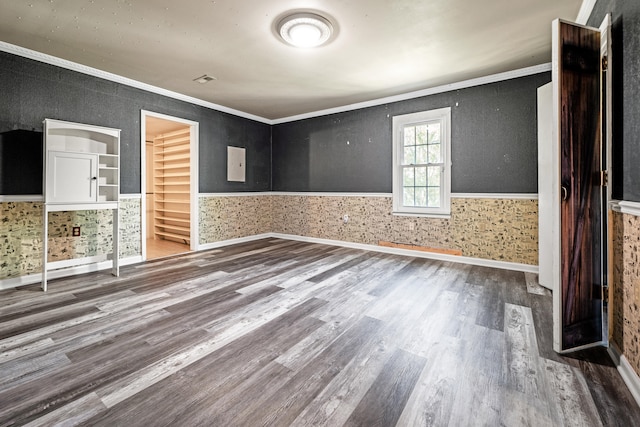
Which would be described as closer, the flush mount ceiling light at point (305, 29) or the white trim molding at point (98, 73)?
the flush mount ceiling light at point (305, 29)

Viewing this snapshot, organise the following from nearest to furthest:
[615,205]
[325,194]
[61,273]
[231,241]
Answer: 1. [615,205]
2. [61,273]
3. [231,241]
4. [325,194]

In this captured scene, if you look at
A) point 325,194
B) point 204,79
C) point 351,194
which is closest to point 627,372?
point 351,194

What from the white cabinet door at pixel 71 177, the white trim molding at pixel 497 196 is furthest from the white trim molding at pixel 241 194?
the white trim molding at pixel 497 196

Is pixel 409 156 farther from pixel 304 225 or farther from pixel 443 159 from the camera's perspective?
pixel 304 225

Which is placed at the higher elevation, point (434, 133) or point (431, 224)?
point (434, 133)

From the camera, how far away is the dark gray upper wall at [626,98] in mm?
1562

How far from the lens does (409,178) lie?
15.6 feet

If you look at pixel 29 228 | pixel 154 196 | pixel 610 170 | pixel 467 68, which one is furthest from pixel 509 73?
pixel 154 196

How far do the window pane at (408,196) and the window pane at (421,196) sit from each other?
0.07m

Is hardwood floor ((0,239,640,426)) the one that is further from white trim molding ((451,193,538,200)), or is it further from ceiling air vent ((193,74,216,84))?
ceiling air vent ((193,74,216,84))

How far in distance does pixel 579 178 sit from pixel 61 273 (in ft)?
17.1

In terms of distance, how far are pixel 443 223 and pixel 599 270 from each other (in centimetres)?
246

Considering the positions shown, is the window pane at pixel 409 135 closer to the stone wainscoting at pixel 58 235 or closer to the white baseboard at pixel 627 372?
the white baseboard at pixel 627 372

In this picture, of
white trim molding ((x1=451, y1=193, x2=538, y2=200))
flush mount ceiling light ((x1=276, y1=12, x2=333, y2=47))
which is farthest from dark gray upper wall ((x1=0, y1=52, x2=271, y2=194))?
white trim molding ((x1=451, y1=193, x2=538, y2=200))
